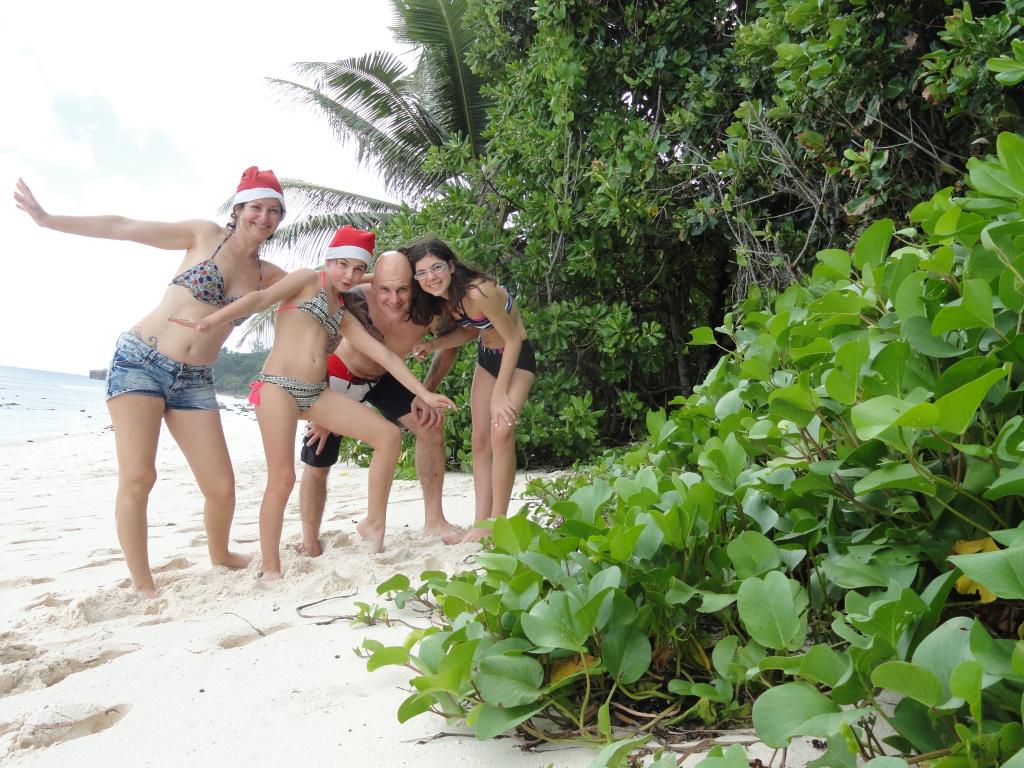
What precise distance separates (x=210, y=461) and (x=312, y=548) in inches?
29.0

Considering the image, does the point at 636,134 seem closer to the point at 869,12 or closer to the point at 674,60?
the point at 674,60

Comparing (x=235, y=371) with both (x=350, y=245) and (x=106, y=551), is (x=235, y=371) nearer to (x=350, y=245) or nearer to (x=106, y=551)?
(x=106, y=551)

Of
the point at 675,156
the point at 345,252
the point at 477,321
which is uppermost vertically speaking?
the point at 675,156

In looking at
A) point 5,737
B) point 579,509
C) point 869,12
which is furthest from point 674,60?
point 5,737

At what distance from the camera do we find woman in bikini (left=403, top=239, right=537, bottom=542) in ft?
13.2

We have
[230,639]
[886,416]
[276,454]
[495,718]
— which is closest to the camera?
[886,416]

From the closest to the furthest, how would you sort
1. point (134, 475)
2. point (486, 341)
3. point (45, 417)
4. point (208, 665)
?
point (208, 665), point (134, 475), point (486, 341), point (45, 417)

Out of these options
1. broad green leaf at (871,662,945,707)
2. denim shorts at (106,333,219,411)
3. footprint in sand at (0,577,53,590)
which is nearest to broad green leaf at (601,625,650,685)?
broad green leaf at (871,662,945,707)

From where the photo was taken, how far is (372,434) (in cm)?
373

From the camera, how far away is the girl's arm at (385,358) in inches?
148

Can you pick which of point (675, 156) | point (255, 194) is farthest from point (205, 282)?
point (675, 156)

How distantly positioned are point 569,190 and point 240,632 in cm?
455

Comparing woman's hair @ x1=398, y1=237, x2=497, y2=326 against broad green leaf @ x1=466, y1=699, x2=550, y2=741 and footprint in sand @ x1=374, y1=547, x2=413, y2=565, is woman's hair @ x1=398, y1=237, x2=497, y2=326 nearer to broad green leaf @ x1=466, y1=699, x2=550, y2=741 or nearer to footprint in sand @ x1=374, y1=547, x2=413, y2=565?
footprint in sand @ x1=374, y1=547, x2=413, y2=565

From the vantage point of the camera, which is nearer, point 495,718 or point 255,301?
point 495,718
